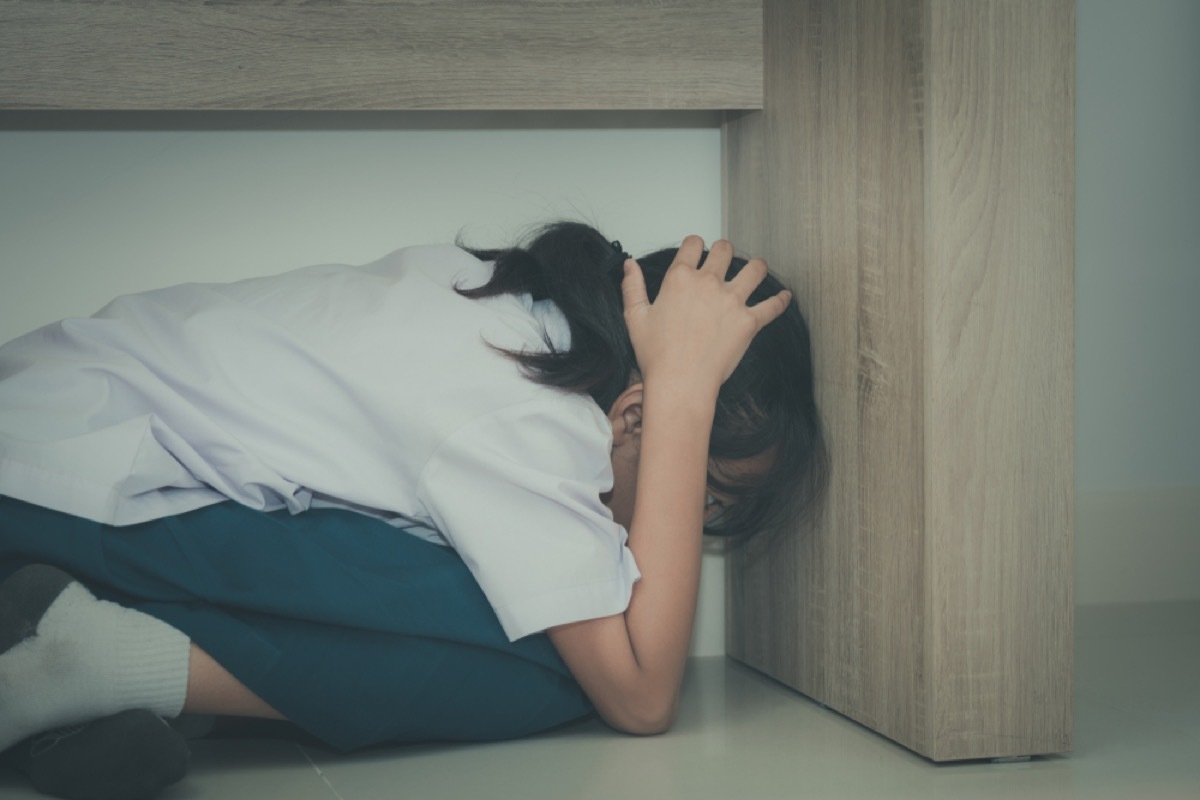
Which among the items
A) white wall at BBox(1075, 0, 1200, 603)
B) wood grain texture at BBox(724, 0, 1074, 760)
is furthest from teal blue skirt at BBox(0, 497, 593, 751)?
white wall at BBox(1075, 0, 1200, 603)

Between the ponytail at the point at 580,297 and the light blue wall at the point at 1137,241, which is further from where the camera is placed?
the light blue wall at the point at 1137,241

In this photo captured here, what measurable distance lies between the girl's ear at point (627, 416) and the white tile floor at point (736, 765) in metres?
0.25

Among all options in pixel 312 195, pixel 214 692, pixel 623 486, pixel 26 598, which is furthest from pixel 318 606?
pixel 312 195

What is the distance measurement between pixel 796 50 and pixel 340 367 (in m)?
0.52

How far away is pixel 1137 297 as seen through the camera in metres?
1.64

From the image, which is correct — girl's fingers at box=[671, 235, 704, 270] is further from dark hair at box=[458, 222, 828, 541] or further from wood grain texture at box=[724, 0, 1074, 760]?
wood grain texture at box=[724, 0, 1074, 760]

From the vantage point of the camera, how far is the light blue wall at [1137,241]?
162cm

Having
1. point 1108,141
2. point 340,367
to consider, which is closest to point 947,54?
point 340,367

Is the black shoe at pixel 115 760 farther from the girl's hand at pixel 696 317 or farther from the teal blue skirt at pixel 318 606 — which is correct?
the girl's hand at pixel 696 317

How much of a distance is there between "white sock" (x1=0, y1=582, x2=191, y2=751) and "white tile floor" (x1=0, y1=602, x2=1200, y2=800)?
61mm

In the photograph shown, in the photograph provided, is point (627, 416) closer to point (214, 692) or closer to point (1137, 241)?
point (214, 692)

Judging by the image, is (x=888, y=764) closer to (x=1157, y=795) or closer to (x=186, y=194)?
(x=1157, y=795)

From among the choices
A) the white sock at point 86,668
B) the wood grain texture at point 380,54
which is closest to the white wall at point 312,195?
the wood grain texture at point 380,54

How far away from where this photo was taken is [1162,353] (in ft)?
5.41
